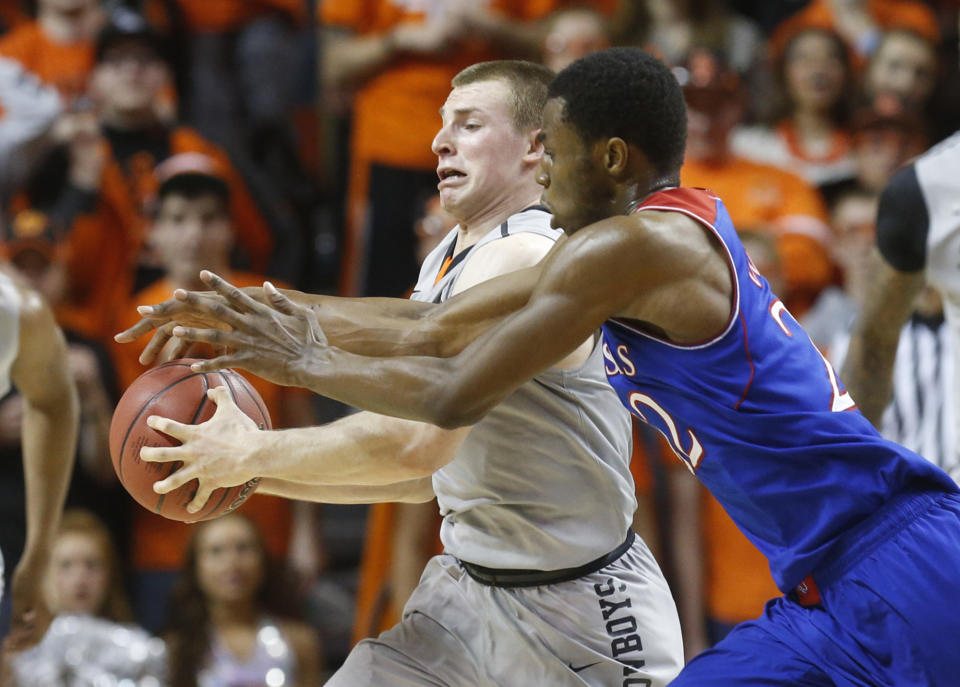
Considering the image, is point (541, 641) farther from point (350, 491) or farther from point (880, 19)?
point (880, 19)

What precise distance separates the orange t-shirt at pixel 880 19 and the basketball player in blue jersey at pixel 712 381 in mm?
5357

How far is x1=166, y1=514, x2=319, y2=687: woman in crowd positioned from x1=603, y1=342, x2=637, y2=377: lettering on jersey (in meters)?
2.91

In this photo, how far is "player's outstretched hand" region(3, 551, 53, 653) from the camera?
4.34 meters

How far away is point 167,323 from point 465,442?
0.79m

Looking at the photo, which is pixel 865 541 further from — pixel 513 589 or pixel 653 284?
pixel 513 589

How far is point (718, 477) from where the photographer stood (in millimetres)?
3084

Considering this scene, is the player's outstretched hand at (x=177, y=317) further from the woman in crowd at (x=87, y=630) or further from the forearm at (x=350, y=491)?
the woman in crowd at (x=87, y=630)

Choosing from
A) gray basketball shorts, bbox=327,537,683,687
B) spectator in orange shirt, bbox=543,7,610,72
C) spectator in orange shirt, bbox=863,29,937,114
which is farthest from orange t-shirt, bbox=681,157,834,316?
gray basketball shorts, bbox=327,537,683,687

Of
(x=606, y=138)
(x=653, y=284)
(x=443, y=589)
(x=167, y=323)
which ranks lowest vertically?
(x=443, y=589)

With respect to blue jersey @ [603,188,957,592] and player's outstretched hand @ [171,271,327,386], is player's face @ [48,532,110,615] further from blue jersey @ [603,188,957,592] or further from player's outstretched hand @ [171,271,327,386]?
blue jersey @ [603,188,957,592]

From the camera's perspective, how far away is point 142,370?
6.16 meters

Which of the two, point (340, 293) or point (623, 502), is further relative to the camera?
point (340, 293)

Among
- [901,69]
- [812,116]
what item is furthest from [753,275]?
[901,69]

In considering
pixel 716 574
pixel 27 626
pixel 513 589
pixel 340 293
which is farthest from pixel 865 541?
pixel 340 293
